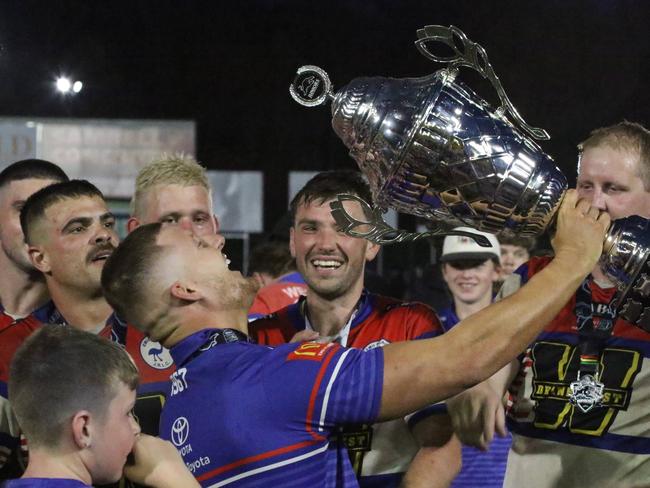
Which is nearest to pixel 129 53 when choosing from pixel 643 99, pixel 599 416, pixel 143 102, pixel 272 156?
pixel 143 102

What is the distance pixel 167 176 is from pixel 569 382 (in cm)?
139

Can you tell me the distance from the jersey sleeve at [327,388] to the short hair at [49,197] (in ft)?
4.51

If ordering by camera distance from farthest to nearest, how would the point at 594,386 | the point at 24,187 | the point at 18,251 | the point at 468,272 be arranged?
the point at 468,272 < the point at 24,187 < the point at 18,251 < the point at 594,386

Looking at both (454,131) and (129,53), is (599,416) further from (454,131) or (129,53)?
(129,53)

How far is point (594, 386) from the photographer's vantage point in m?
2.35

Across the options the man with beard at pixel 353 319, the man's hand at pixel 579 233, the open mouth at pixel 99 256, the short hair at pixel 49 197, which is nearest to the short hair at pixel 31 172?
the short hair at pixel 49 197

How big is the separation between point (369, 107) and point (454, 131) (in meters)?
0.18

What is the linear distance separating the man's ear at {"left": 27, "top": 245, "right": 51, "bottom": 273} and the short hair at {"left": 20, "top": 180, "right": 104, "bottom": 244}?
3 cm

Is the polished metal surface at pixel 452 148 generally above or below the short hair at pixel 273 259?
above

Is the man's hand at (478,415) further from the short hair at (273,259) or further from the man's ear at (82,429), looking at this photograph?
the short hair at (273,259)

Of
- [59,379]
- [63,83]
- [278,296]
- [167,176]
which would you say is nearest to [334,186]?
[167,176]

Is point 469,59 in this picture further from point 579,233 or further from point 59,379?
point 59,379

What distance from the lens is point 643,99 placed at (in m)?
7.45

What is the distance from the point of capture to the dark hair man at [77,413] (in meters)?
1.68
